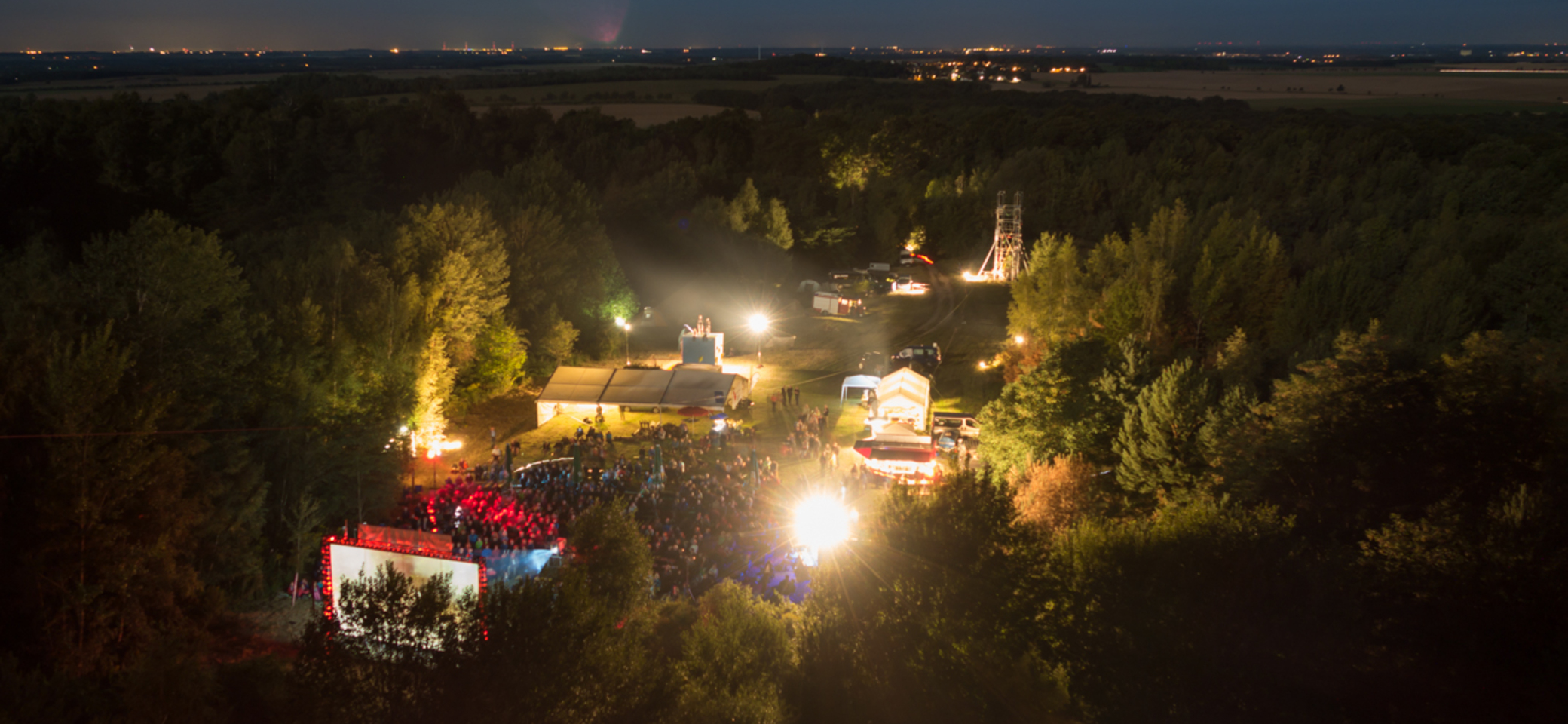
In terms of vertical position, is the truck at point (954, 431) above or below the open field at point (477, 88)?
below

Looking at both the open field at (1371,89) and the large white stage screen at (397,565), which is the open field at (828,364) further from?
the open field at (1371,89)

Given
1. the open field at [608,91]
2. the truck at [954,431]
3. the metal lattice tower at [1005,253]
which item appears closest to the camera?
the truck at [954,431]

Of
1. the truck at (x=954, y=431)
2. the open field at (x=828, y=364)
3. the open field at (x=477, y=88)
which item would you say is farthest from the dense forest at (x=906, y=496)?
the open field at (x=477, y=88)

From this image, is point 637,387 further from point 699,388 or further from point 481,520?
point 481,520

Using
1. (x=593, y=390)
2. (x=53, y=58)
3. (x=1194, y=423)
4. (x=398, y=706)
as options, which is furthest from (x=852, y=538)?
(x=53, y=58)

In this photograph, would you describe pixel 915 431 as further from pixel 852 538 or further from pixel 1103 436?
pixel 852 538
